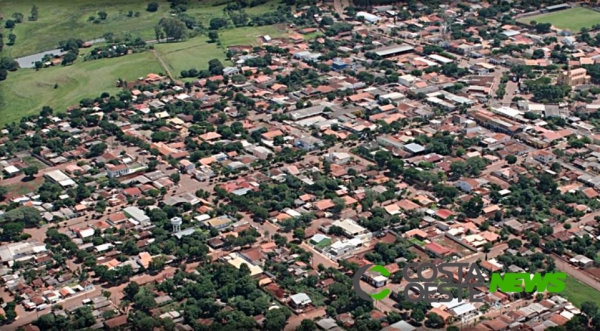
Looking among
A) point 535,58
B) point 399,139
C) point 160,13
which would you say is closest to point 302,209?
point 399,139

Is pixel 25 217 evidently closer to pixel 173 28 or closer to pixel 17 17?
pixel 173 28

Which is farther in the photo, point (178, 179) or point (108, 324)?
point (178, 179)

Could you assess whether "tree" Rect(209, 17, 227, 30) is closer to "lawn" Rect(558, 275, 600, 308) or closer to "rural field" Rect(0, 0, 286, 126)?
"rural field" Rect(0, 0, 286, 126)

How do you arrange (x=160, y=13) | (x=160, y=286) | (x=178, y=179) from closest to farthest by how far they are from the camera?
(x=160, y=286) < (x=178, y=179) < (x=160, y=13)

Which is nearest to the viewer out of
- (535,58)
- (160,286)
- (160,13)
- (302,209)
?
(160,286)

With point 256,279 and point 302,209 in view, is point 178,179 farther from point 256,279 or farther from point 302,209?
point 256,279

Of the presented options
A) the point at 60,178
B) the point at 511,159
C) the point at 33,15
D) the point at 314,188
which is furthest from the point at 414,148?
the point at 33,15
